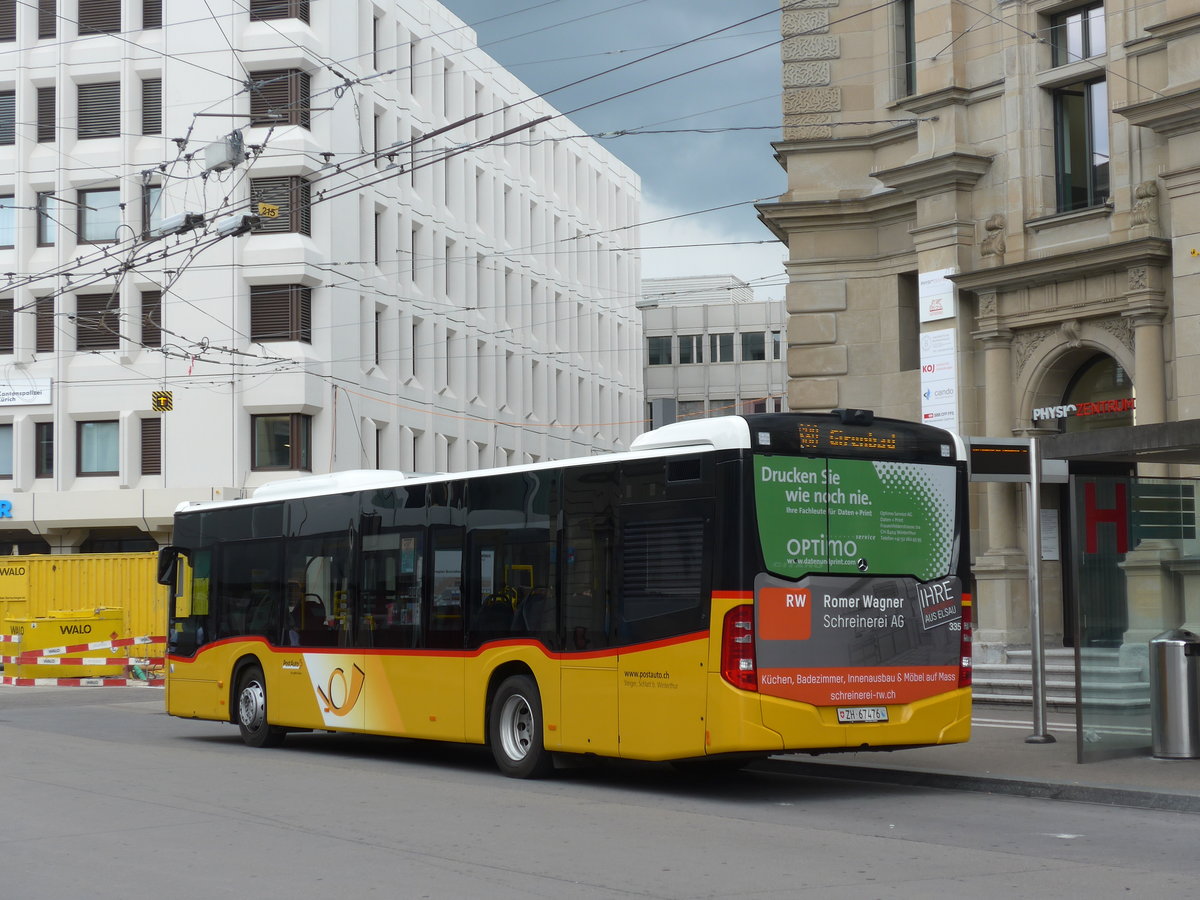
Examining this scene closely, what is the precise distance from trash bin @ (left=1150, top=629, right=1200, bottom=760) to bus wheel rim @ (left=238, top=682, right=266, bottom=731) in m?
9.35

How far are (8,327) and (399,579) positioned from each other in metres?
36.1

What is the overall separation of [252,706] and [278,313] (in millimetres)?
28578

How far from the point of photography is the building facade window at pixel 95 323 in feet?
155

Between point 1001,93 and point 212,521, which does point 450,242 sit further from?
point 212,521

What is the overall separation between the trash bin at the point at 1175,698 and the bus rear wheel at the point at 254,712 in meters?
9.21

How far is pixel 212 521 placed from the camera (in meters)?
19.6

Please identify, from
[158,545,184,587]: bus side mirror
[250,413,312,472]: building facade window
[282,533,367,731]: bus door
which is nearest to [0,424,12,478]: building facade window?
[250,413,312,472]: building facade window

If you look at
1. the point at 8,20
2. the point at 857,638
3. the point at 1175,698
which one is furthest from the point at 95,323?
the point at 1175,698

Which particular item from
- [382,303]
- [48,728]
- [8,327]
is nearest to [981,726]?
[48,728]

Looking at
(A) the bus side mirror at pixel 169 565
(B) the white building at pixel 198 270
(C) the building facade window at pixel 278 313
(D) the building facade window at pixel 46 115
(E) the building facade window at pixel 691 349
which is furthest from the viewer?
(E) the building facade window at pixel 691 349

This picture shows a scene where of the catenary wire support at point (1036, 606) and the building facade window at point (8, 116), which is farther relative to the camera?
the building facade window at point (8, 116)

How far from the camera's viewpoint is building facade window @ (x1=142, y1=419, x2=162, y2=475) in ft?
153

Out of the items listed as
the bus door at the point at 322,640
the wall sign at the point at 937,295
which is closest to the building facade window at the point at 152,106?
the wall sign at the point at 937,295

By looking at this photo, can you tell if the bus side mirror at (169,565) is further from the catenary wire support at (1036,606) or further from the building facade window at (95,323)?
the building facade window at (95,323)
